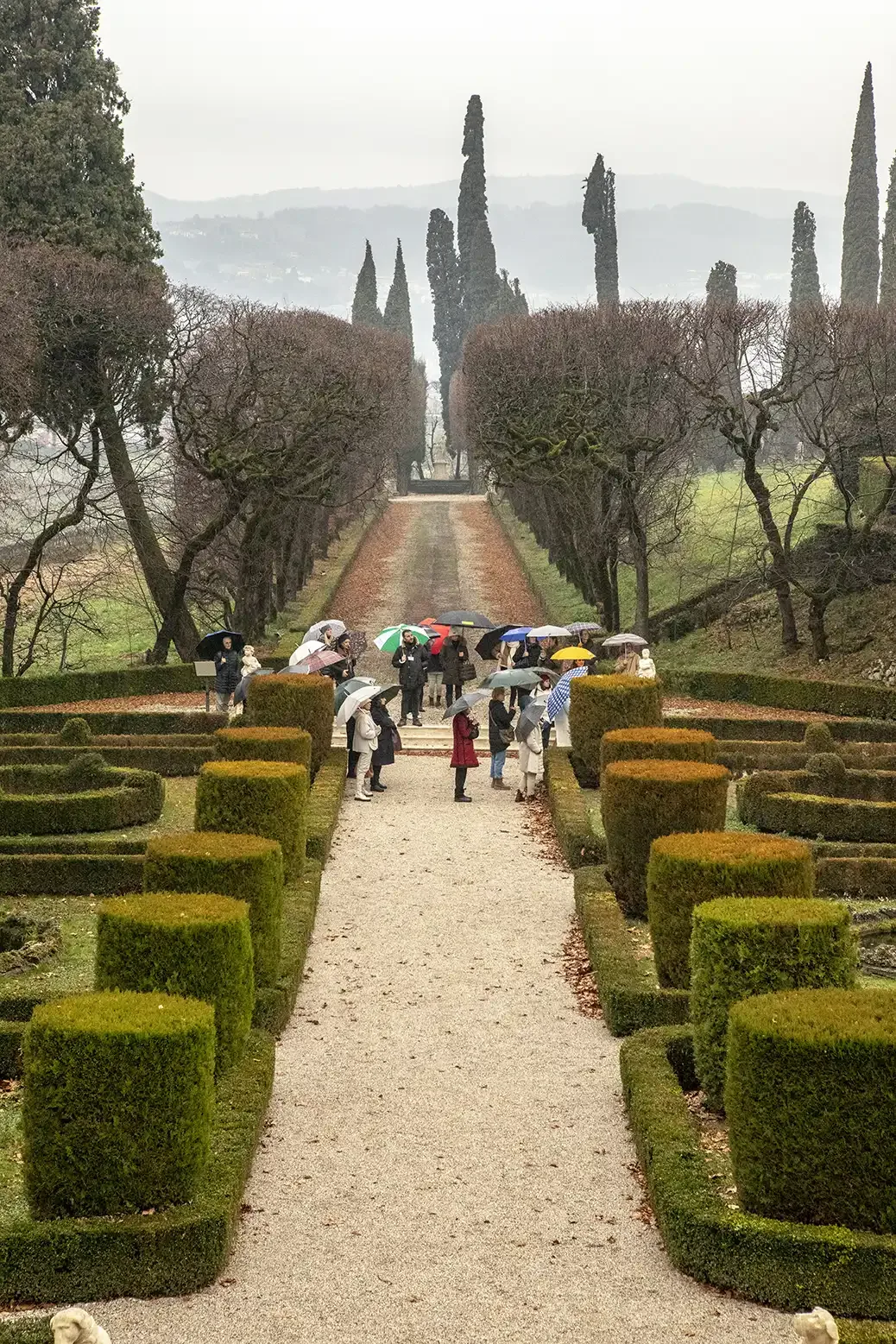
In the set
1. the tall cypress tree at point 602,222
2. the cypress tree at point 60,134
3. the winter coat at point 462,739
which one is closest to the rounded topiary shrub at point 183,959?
the winter coat at point 462,739

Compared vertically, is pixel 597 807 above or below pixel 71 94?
below

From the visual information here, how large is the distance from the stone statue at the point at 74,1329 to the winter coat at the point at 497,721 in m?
17.9

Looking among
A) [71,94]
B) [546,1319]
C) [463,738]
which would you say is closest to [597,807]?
[463,738]

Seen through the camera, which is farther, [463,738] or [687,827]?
[463,738]

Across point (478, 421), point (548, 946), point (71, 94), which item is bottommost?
point (548, 946)

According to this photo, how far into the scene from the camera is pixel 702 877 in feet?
45.8

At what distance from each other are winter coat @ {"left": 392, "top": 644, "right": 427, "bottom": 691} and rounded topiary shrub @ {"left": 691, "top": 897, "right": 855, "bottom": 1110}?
64.4 feet

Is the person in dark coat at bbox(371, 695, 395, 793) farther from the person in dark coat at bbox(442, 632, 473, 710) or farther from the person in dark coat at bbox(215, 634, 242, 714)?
the person in dark coat at bbox(442, 632, 473, 710)

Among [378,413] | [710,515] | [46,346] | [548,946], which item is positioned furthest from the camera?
[710,515]

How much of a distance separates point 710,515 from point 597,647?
24182 millimetres

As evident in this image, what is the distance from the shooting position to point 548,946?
17.0 m

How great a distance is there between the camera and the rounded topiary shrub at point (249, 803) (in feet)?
59.0

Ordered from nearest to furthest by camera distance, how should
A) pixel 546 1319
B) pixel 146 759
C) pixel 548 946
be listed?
pixel 546 1319 → pixel 548 946 → pixel 146 759

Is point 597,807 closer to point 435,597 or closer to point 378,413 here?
point 378,413
